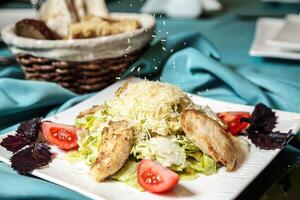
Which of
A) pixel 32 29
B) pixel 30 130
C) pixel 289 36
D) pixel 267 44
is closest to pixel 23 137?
pixel 30 130

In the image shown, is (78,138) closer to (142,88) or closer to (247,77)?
(142,88)

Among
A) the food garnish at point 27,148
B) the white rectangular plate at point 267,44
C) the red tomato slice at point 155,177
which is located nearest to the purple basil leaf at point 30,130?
the food garnish at point 27,148

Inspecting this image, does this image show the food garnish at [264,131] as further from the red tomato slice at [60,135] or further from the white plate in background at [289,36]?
the white plate in background at [289,36]

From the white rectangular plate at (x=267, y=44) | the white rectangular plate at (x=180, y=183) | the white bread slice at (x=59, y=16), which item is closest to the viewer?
the white rectangular plate at (x=180, y=183)

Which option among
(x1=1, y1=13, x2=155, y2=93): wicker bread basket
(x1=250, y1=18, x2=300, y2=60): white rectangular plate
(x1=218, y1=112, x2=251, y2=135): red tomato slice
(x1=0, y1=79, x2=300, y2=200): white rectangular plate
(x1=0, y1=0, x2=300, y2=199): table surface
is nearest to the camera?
(x1=0, y1=79, x2=300, y2=200): white rectangular plate

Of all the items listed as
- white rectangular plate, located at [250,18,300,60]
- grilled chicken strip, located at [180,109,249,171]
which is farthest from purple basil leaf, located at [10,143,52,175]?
white rectangular plate, located at [250,18,300,60]

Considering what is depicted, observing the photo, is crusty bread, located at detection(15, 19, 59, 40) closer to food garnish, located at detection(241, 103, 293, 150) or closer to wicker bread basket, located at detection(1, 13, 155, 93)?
wicker bread basket, located at detection(1, 13, 155, 93)
